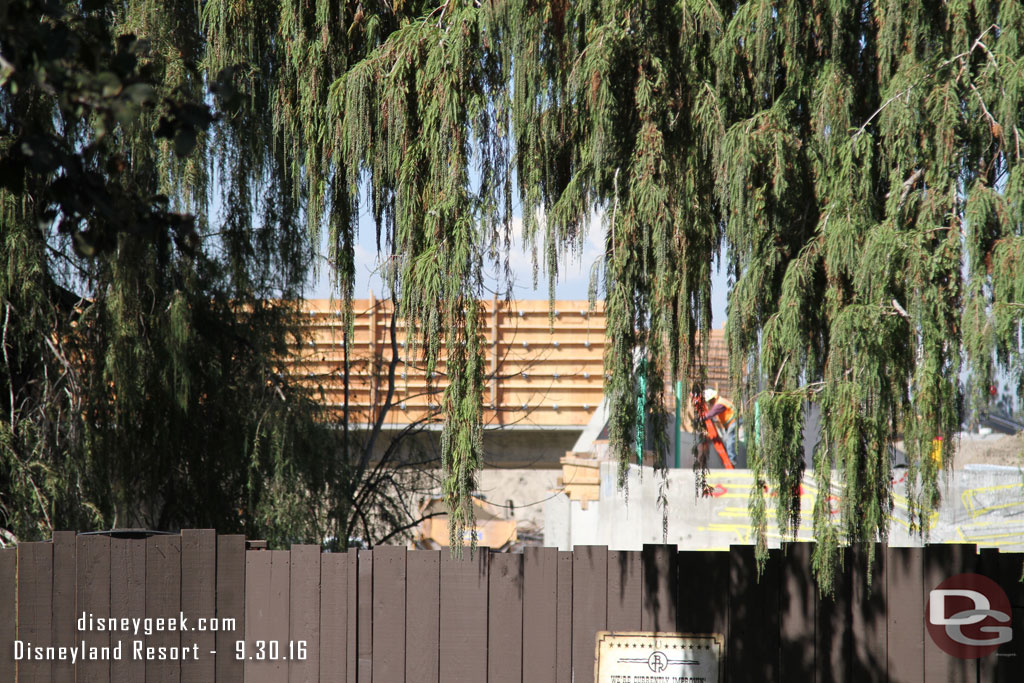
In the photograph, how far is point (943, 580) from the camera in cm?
566

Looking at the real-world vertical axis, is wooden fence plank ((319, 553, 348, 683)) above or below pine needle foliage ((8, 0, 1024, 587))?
below

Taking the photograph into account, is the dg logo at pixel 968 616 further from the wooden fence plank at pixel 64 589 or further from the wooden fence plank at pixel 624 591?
the wooden fence plank at pixel 64 589

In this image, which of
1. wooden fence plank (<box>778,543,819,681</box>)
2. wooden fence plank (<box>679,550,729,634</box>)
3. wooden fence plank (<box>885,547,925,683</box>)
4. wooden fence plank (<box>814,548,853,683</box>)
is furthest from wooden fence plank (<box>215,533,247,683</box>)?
wooden fence plank (<box>885,547,925,683</box>)

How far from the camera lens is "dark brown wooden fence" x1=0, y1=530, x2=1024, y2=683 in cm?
569

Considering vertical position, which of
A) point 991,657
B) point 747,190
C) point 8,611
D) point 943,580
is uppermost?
point 747,190

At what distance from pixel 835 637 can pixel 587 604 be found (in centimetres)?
142

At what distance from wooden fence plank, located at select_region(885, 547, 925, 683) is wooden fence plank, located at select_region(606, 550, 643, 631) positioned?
1423 millimetres

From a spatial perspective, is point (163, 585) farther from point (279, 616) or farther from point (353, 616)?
point (353, 616)

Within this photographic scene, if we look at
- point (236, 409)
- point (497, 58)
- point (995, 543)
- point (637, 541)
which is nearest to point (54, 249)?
point (236, 409)

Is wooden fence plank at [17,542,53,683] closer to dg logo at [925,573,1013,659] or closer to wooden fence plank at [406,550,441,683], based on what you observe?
wooden fence plank at [406,550,441,683]

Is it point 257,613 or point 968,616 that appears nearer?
point 968,616

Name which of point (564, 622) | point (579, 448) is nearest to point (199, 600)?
point (564, 622)

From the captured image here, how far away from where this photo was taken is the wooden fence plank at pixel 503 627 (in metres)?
5.77

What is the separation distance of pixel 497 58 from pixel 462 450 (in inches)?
83.3
